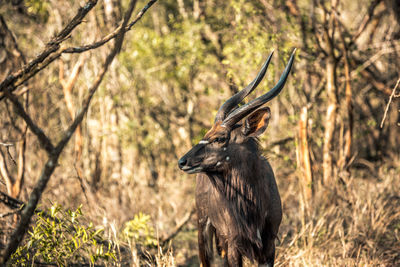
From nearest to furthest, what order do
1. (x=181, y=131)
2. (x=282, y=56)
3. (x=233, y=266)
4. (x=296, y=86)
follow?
(x=233, y=266)
(x=282, y=56)
(x=296, y=86)
(x=181, y=131)

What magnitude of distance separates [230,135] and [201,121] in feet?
22.9

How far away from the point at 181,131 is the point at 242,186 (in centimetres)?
684

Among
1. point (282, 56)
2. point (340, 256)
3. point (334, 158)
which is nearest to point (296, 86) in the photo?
point (282, 56)

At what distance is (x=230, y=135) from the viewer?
14.5 feet

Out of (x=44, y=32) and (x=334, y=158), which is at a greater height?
(x=44, y=32)

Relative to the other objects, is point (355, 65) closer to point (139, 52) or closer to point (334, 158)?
point (334, 158)

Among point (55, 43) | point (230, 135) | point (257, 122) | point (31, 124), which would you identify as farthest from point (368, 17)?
point (31, 124)

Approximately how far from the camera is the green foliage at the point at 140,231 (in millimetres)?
6012

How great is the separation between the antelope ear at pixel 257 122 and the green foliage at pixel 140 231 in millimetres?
1948

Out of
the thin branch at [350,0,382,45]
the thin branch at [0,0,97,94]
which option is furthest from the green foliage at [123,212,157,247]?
the thin branch at [350,0,382,45]

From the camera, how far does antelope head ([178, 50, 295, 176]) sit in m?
4.28

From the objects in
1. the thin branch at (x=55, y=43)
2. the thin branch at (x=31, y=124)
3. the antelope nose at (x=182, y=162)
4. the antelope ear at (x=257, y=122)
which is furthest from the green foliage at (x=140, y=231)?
the thin branch at (x=55, y=43)

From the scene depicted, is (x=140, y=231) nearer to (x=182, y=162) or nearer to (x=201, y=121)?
(x=182, y=162)

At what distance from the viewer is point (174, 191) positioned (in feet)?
30.9
